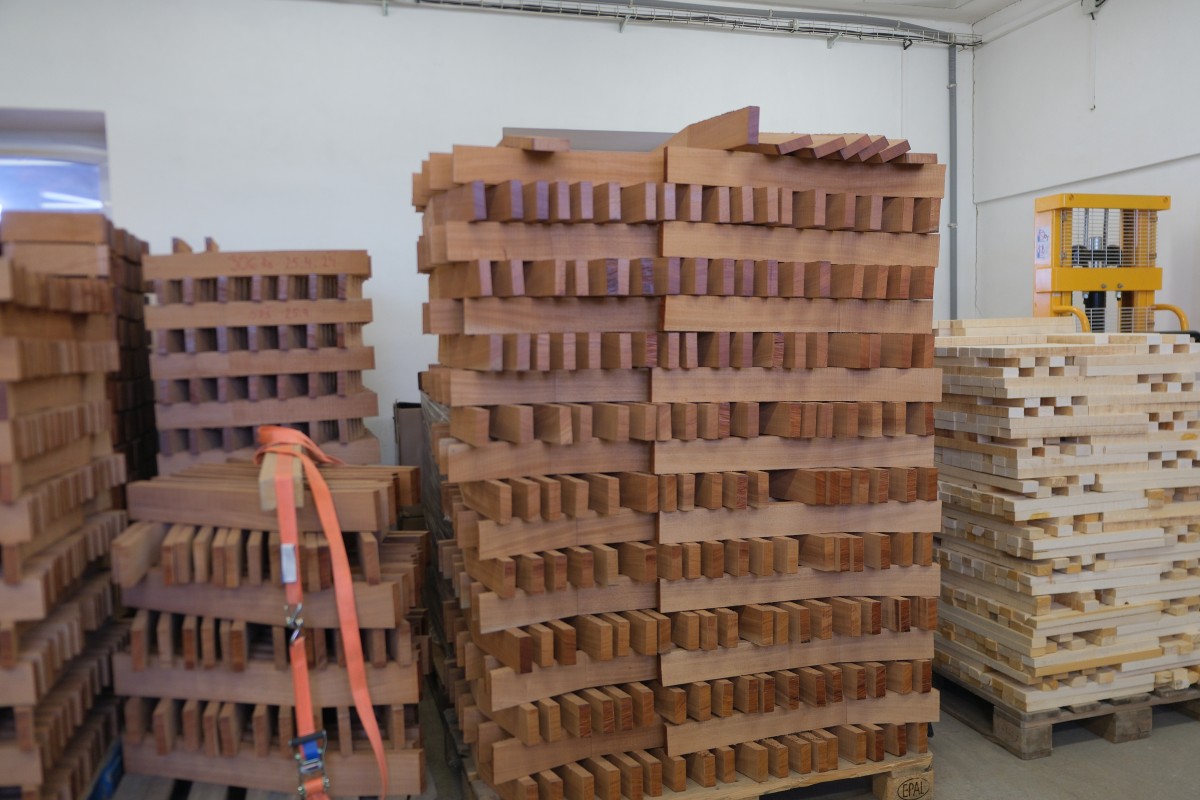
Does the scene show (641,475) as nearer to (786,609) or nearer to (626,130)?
(786,609)

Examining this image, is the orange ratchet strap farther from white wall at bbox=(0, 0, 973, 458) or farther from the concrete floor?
white wall at bbox=(0, 0, 973, 458)

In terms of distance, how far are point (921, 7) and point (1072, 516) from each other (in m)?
6.63

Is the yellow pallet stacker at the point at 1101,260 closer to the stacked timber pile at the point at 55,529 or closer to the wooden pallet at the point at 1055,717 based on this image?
the wooden pallet at the point at 1055,717

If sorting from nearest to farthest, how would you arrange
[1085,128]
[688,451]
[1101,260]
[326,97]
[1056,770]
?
[688,451]
[1056,770]
[1101,260]
[326,97]
[1085,128]

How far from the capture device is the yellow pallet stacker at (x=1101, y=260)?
21.6 feet

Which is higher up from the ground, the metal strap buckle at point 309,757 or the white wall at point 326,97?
the white wall at point 326,97

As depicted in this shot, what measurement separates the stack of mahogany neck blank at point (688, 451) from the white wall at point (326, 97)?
4098mm

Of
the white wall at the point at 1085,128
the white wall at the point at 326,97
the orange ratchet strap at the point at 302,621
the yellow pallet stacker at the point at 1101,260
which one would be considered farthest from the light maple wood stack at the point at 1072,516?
the white wall at the point at 326,97

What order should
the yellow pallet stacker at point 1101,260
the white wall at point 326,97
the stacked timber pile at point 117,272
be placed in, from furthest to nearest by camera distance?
the white wall at point 326,97
the yellow pallet stacker at point 1101,260
the stacked timber pile at point 117,272

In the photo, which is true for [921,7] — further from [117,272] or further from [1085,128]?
[117,272]

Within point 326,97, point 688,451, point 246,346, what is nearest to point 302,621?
point 688,451

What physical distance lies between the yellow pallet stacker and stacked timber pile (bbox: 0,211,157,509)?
20.4ft

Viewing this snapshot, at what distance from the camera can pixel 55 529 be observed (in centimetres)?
299

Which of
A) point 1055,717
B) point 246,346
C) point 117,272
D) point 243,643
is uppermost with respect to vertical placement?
point 117,272
